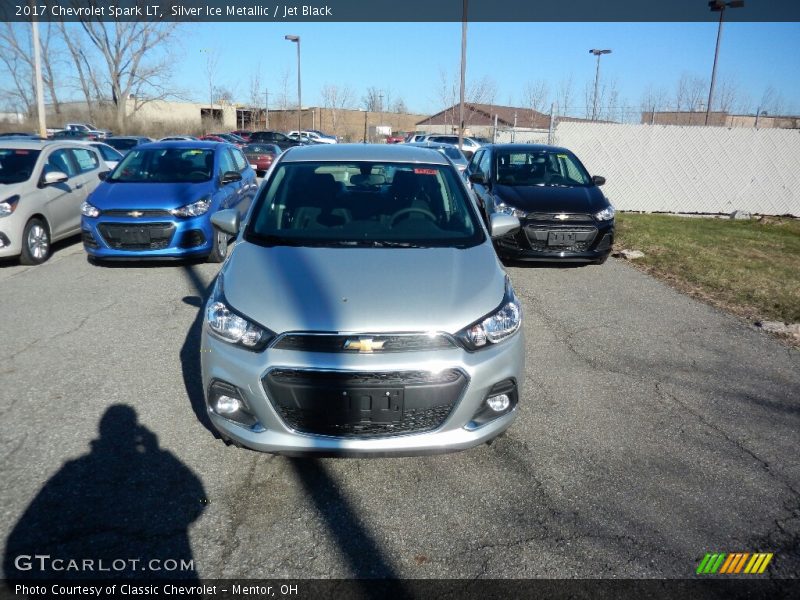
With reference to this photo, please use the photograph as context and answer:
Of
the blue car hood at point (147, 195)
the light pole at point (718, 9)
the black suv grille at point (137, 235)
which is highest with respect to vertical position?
the light pole at point (718, 9)

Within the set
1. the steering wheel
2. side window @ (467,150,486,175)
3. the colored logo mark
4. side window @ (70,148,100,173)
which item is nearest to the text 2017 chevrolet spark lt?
the steering wheel

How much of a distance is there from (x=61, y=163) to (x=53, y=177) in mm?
948

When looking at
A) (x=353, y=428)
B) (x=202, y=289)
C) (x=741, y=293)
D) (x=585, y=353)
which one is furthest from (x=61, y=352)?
(x=741, y=293)

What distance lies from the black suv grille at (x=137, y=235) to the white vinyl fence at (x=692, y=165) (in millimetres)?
10886

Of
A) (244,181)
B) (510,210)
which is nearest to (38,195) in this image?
(244,181)

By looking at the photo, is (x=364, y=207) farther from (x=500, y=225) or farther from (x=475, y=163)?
(x=475, y=163)

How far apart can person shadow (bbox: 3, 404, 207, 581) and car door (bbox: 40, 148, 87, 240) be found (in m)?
6.47

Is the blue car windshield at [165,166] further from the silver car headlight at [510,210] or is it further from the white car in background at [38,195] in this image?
the silver car headlight at [510,210]

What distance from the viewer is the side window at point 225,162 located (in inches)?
353

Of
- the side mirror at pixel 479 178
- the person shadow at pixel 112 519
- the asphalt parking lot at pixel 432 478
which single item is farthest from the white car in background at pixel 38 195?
the side mirror at pixel 479 178

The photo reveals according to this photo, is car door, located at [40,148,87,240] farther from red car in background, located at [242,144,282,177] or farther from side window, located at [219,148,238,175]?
red car in background, located at [242,144,282,177]

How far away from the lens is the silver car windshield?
3.93m

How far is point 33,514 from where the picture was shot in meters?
2.92

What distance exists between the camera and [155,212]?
7.64 meters
